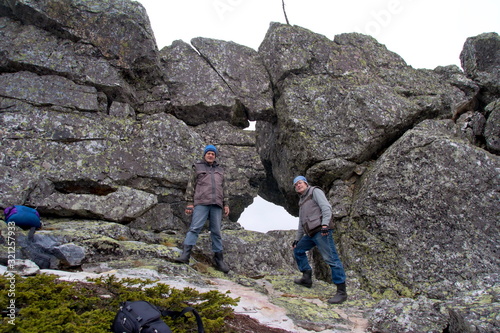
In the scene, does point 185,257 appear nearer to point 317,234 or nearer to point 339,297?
point 317,234

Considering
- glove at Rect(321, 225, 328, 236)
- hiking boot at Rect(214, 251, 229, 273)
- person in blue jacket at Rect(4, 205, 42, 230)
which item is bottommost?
hiking boot at Rect(214, 251, 229, 273)

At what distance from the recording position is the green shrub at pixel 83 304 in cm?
421

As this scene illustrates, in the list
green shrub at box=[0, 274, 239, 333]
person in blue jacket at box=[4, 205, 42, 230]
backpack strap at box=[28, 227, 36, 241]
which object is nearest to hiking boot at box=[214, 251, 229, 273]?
green shrub at box=[0, 274, 239, 333]

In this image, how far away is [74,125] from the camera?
13.1 metres

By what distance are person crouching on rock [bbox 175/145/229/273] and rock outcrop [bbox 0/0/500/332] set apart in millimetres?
818

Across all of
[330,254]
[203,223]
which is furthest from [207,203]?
[330,254]

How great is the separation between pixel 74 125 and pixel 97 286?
8.75 m

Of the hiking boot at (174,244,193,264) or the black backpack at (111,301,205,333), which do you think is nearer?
the black backpack at (111,301,205,333)

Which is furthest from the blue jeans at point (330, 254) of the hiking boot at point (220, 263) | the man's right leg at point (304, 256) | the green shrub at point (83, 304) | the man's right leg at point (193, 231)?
the green shrub at point (83, 304)

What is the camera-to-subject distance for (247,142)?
15617 mm

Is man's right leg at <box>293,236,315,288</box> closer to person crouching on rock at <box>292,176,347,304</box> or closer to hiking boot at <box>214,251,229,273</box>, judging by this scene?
person crouching on rock at <box>292,176,347,304</box>

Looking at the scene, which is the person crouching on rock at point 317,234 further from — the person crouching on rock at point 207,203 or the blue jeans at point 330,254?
the person crouching on rock at point 207,203

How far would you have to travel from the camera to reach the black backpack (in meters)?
4.46

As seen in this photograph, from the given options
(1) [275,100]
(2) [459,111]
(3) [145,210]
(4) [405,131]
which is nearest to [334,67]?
(1) [275,100]
